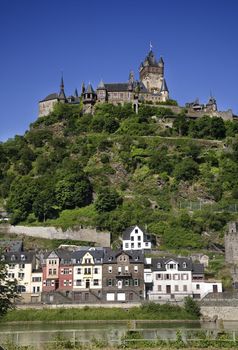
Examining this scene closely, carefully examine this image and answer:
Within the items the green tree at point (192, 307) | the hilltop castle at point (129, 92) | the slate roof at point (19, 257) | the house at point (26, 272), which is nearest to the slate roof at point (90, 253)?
the house at point (26, 272)

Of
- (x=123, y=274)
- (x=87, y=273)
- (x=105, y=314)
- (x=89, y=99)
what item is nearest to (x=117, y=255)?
(x=123, y=274)

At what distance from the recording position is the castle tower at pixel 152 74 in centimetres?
11631

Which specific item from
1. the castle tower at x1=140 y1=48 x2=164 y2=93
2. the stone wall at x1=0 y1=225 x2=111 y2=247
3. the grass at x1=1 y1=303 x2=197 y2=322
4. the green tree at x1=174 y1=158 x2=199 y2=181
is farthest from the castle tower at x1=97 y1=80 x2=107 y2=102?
the grass at x1=1 y1=303 x2=197 y2=322

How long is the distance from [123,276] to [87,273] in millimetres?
4513

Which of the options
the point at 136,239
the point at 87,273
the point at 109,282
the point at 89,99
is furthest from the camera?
the point at 89,99

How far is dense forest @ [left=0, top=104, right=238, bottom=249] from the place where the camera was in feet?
241

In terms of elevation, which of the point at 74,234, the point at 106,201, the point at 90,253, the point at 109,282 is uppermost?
the point at 106,201

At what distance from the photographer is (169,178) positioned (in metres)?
85.0

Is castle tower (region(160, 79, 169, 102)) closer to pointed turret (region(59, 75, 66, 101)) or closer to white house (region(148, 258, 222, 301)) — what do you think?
pointed turret (region(59, 75, 66, 101))

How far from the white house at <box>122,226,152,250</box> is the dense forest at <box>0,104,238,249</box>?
214 centimetres


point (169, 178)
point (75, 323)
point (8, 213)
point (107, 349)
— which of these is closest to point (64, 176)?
point (8, 213)

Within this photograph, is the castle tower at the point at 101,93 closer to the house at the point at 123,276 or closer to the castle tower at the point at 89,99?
the castle tower at the point at 89,99

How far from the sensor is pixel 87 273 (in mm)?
59906

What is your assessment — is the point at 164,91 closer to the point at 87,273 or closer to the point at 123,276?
the point at 87,273
